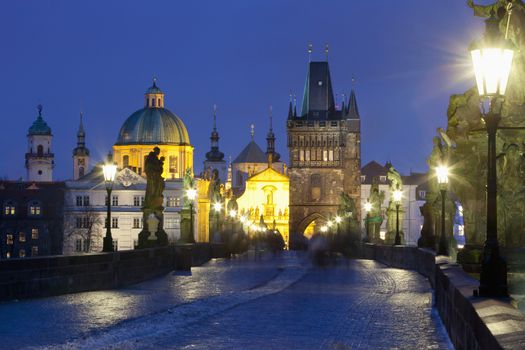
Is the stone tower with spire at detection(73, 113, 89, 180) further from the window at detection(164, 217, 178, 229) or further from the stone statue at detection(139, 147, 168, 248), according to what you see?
the stone statue at detection(139, 147, 168, 248)

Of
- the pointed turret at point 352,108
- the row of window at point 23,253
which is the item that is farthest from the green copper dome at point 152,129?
the row of window at point 23,253

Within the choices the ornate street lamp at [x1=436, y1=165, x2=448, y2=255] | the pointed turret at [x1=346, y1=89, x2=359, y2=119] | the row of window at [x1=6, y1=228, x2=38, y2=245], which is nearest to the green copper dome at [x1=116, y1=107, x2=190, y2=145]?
the pointed turret at [x1=346, y1=89, x2=359, y2=119]

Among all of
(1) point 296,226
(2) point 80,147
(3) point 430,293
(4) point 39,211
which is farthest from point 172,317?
(2) point 80,147

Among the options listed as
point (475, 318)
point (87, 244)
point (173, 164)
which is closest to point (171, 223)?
point (87, 244)

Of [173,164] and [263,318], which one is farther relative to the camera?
[173,164]

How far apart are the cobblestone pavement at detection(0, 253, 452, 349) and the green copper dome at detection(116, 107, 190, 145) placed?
452 feet

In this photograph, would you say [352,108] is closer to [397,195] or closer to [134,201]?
[134,201]

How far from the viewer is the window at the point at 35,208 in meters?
128

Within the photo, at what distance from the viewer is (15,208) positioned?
5017 inches

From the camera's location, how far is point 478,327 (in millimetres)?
8484

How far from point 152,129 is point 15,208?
134 ft

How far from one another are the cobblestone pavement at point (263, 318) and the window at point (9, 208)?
103868 mm

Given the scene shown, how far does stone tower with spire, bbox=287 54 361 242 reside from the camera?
510ft

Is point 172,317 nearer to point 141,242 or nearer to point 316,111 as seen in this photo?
point 141,242
